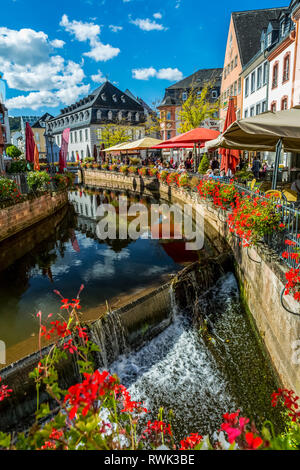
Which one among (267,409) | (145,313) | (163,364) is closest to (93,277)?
(145,313)

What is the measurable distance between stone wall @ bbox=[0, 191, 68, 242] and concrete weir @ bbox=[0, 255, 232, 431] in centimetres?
860

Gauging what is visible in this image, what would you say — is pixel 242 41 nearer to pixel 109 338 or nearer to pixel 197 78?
pixel 197 78

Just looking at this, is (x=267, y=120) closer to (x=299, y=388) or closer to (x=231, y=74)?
(x=299, y=388)

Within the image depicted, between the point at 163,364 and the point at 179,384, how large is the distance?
606mm

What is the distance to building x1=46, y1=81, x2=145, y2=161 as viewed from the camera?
58.0 m

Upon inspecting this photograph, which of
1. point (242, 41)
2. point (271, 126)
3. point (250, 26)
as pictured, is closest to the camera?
point (271, 126)

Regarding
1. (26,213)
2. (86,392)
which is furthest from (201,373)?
(26,213)

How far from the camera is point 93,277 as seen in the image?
368 inches

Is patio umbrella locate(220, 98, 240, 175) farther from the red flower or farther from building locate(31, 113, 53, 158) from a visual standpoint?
building locate(31, 113, 53, 158)

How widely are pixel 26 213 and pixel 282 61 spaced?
733 inches

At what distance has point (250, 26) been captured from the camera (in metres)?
30.7

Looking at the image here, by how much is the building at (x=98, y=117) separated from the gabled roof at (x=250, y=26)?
27049 millimetres

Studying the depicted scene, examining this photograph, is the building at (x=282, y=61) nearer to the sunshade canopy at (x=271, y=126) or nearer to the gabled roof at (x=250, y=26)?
the gabled roof at (x=250, y=26)

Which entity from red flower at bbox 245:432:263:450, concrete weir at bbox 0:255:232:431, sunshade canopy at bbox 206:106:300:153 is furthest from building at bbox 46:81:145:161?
red flower at bbox 245:432:263:450
